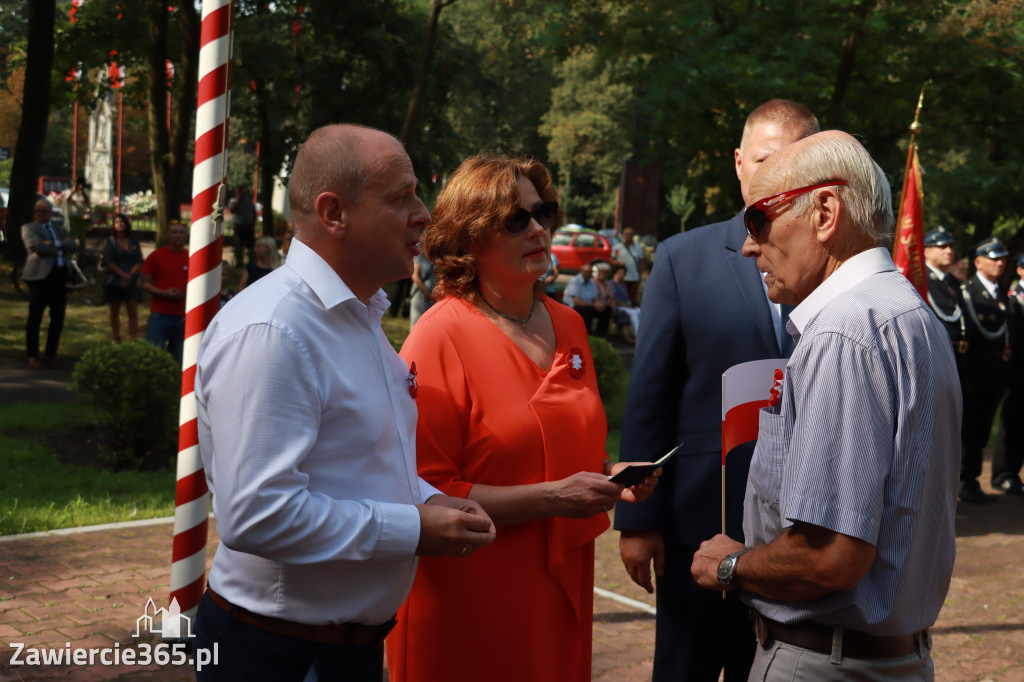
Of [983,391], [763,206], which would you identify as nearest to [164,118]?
[983,391]

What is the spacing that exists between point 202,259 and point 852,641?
339cm

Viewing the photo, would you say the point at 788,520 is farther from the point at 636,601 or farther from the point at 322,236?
the point at 636,601

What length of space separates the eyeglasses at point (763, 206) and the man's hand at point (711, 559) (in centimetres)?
72


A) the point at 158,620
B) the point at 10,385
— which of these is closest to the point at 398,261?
the point at 158,620

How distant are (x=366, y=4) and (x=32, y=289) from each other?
12412 mm

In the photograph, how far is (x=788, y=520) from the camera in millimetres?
2043

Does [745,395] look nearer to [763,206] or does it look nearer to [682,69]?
[763,206]

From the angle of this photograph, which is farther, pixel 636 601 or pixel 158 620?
pixel 636 601

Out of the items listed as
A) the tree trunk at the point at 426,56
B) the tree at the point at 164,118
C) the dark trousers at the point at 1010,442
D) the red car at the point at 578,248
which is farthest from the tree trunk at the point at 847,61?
the red car at the point at 578,248

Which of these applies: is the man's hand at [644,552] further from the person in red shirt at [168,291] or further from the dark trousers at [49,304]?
the dark trousers at [49,304]

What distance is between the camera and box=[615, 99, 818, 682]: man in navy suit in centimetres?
314

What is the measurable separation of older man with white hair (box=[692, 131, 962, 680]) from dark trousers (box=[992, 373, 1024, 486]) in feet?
28.4

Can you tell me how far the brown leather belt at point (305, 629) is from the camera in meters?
2.20

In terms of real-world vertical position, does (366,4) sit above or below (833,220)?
above
